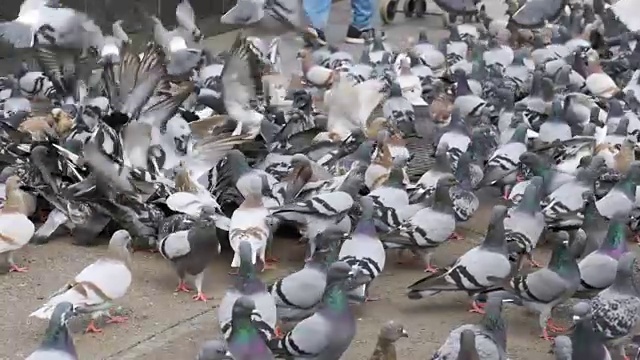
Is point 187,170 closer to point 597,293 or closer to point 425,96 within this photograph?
point 597,293

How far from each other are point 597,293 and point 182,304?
2.34 metres

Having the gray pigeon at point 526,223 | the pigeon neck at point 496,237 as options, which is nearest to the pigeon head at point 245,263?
the pigeon neck at point 496,237

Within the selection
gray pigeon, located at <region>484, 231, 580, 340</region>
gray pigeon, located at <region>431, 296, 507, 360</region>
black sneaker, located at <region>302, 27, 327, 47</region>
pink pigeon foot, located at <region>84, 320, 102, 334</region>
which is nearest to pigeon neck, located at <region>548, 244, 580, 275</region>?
gray pigeon, located at <region>484, 231, 580, 340</region>

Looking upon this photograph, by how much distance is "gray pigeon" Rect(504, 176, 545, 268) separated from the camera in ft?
20.5

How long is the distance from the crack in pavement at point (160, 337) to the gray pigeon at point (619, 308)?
6.97ft

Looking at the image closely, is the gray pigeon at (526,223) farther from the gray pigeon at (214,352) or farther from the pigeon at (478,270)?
the gray pigeon at (214,352)

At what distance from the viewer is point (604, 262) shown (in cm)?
573

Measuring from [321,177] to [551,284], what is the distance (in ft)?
6.84

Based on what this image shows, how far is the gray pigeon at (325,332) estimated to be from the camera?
479 centimetres

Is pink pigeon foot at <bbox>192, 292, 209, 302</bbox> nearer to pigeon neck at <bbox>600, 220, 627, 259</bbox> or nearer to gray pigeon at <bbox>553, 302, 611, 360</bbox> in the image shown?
gray pigeon at <bbox>553, 302, 611, 360</bbox>

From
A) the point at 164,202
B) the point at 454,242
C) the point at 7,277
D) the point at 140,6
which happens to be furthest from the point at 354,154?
the point at 140,6

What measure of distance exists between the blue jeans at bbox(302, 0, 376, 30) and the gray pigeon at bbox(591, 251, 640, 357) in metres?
7.90

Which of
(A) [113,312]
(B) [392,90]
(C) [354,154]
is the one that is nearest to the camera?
(A) [113,312]

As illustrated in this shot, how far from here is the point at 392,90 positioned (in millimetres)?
9172
